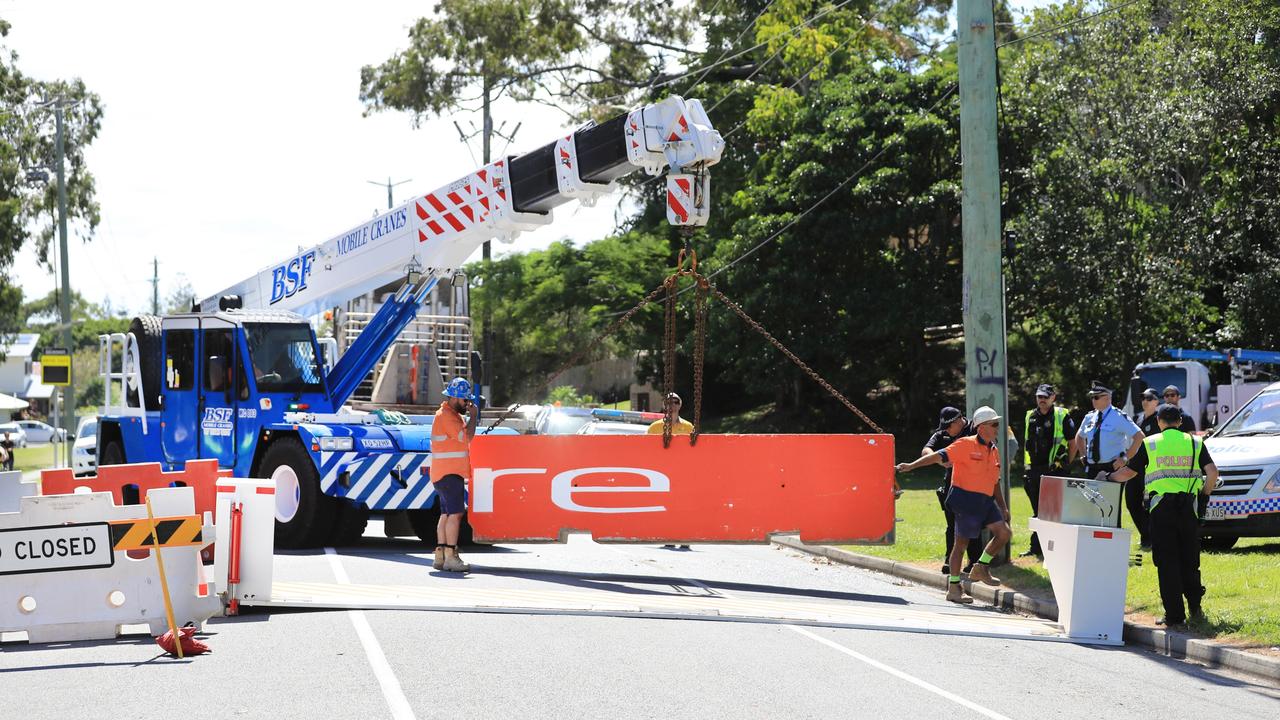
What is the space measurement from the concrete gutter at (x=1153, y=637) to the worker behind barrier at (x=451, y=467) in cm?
495

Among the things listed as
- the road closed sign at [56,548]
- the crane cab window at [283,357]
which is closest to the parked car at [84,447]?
the crane cab window at [283,357]

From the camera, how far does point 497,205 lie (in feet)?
52.3

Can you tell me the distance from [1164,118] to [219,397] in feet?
69.2

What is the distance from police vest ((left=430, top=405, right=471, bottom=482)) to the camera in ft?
45.0

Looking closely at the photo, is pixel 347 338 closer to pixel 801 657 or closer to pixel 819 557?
pixel 819 557

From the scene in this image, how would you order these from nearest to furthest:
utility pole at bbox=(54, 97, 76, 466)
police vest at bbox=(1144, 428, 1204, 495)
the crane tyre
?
police vest at bbox=(1144, 428, 1204, 495) < the crane tyre < utility pole at bbox=(54, 97, 76, 466)

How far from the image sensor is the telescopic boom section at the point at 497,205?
557 inches

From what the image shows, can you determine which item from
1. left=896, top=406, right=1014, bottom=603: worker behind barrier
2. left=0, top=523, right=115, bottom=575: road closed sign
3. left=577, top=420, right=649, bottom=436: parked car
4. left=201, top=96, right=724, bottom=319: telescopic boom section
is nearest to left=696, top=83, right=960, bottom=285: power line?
left=577, top=420, right=649, bottom=436: parked car

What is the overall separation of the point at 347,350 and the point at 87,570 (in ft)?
25.9

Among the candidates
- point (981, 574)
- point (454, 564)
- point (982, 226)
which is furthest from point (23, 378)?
point (981, 574)

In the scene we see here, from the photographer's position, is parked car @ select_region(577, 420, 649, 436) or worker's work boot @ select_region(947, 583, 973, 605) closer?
worker's work boot @ select_region(947, 583, 973, 605)

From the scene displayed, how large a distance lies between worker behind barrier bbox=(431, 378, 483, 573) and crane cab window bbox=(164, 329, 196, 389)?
5081mm

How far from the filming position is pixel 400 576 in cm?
1312

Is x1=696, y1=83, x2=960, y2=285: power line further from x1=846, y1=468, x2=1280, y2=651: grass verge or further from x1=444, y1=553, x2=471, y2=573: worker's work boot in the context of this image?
x1=444, y1=553, x2=471, y2=573: worker's work boot
